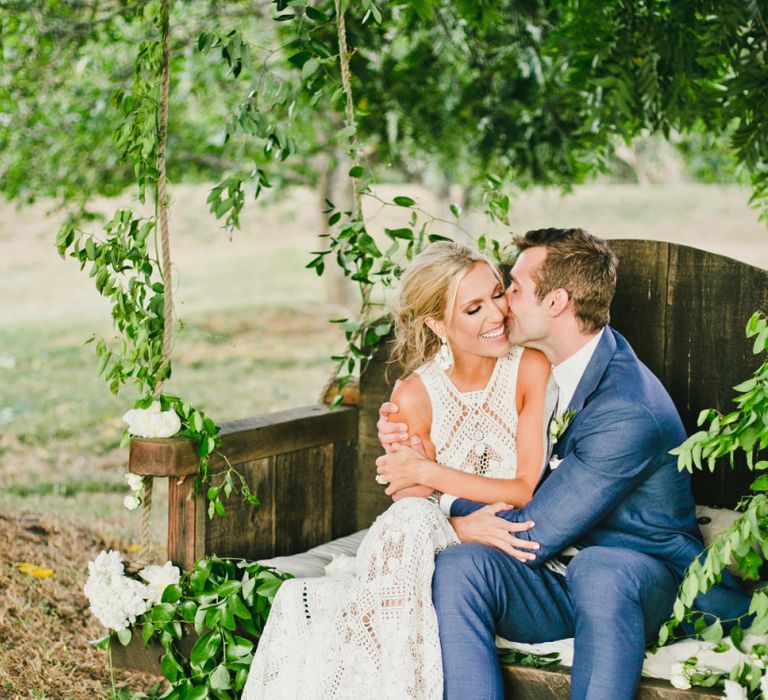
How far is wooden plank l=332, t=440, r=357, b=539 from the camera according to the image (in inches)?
134

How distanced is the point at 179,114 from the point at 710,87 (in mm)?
6135

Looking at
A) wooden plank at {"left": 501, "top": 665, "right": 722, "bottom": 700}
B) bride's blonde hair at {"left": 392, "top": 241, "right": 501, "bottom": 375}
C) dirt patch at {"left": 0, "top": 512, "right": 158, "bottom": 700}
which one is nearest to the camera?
wooden plank at {"left": 501, "top": 665, "right": 722, "bottom": 700}

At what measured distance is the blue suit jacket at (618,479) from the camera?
2.40 metres

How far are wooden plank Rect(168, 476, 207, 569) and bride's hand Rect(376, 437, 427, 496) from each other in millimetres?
518

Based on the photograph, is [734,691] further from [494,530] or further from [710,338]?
[710,338]

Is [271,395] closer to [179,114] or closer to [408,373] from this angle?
[179,114]

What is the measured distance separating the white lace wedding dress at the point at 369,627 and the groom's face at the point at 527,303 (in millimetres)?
545

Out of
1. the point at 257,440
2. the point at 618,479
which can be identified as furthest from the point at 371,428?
the point at 618,479

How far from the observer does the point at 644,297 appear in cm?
317

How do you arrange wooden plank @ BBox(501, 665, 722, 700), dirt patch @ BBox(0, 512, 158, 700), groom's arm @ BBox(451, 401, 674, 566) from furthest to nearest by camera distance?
dirt patch @ BBox(0, 512, 158, 700)
groom's arm @ BBox(451, 401, 674, 566)
wooden plank @ BBox(501, 665, 722, 700)

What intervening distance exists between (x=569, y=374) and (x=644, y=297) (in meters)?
0.63

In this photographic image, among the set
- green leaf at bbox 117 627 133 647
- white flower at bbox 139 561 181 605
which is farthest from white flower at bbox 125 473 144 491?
green leaf at bbox 117 627 133 647

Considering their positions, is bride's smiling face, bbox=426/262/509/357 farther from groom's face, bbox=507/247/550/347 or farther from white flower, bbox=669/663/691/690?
white flower, bbox=669/663/691/690

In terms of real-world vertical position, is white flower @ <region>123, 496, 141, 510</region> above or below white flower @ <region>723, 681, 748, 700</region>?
above
